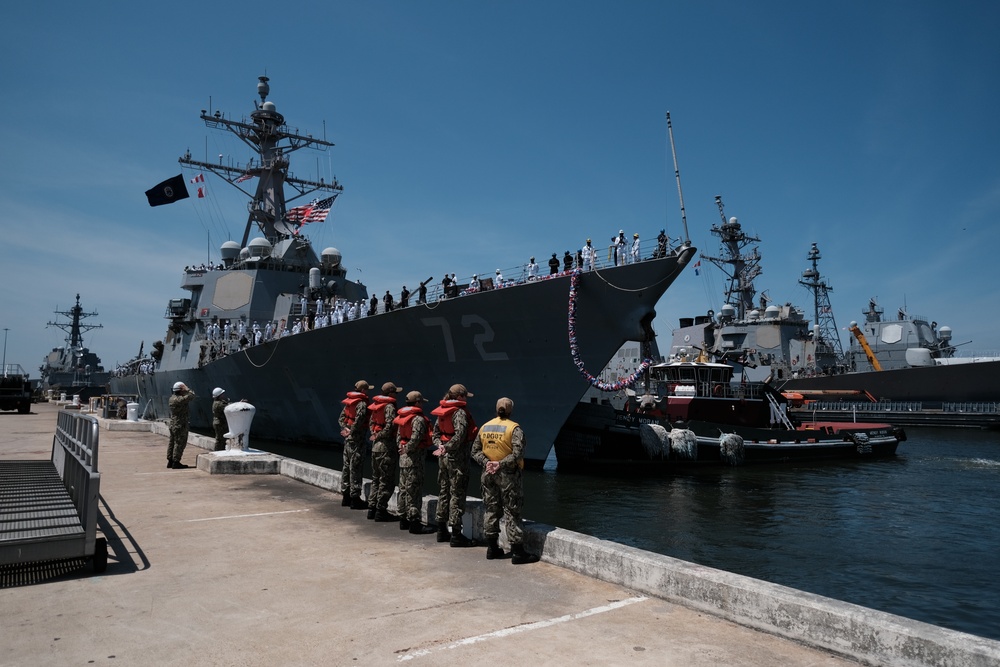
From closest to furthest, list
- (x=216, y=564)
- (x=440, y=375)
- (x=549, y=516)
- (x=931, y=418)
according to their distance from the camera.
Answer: (x=216, y=564) < (x=549, y=516) < (x=440, y=375) < (x=931, y=418)

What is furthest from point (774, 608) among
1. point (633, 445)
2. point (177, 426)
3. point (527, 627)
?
point (633, 445)

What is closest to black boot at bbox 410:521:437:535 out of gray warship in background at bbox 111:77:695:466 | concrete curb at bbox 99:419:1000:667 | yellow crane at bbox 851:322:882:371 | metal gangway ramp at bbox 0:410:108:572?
concrete curb at bbox 99:419:1000:667

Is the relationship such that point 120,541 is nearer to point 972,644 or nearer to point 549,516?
point 972,644

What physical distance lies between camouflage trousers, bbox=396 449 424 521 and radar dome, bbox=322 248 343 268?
19.9 m

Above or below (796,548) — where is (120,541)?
above

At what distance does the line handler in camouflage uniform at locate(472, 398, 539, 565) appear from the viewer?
5074mm

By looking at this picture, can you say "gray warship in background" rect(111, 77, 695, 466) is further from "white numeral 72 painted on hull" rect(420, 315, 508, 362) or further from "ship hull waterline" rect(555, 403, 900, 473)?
"ship hull waterline" rect(555, 403, 900, 473)

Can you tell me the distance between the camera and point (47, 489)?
19.2 ft

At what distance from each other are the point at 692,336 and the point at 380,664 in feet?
137

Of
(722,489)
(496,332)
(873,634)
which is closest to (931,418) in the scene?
(722,489)

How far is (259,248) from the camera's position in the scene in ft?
82.9

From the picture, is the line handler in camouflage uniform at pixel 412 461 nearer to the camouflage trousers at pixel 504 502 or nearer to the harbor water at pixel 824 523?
the camouflage trousers at pixel 504 502

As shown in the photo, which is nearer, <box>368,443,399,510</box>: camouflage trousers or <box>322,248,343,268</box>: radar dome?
<box>368,443,399,510</box>: camouflage trousers

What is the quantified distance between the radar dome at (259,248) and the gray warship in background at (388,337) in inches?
3.2
